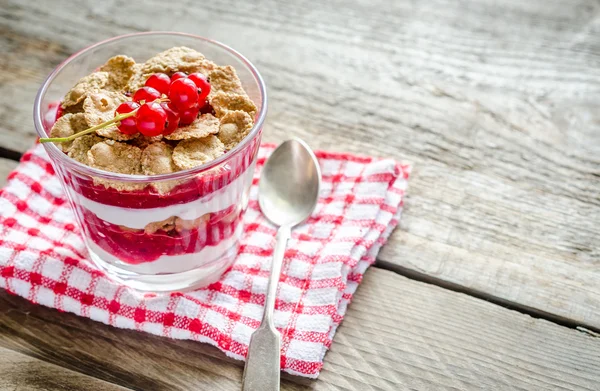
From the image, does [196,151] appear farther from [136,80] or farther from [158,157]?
[136,80]

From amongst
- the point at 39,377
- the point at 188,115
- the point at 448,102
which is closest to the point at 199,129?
the point at 188,115

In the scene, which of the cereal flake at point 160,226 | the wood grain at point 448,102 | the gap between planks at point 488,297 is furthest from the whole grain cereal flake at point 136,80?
the gap between planks at point 488,297

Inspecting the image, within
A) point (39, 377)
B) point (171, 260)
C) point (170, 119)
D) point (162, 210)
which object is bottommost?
point (39, 377)

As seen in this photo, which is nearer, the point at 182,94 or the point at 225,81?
the point at 182,94

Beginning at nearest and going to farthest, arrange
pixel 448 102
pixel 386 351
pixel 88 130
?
pixel 88 130 → pixel 386 351 → pixel 448 102

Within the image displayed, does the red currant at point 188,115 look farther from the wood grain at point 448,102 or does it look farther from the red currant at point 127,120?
the wood grain at point 448,102

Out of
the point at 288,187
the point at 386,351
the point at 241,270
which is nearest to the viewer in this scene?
the point at 386,351

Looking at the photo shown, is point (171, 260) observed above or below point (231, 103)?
below

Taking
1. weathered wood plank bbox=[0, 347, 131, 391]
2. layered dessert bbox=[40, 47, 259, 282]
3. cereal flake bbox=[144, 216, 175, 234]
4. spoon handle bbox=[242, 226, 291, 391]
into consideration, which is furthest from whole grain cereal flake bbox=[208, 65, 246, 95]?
weathered wood plank bbox=[0, 347, 131, 391]
